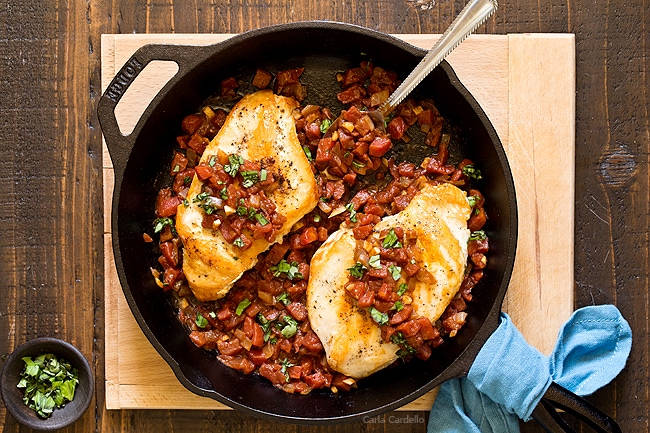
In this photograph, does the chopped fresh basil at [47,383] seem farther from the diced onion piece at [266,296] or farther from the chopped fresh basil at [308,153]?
the chopped fresh basil at [308,153]

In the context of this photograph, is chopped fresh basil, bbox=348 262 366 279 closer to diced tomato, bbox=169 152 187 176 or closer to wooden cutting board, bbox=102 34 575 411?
wooden cutting board, bbox=102 34 575 411

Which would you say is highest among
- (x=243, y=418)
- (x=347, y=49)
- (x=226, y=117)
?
(x=347, y=49)

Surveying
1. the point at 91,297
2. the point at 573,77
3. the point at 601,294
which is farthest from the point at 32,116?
the point at 601,294

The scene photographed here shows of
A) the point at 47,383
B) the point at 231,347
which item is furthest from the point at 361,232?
the point at 47,383

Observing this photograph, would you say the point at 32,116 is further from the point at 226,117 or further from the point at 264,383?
the point at 264,383

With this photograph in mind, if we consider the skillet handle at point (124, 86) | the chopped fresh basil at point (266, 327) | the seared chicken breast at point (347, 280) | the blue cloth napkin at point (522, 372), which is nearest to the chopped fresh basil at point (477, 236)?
the seared chicken breast at point (347, 280)

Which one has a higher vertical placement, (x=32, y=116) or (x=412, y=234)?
(x=32, y=116)
